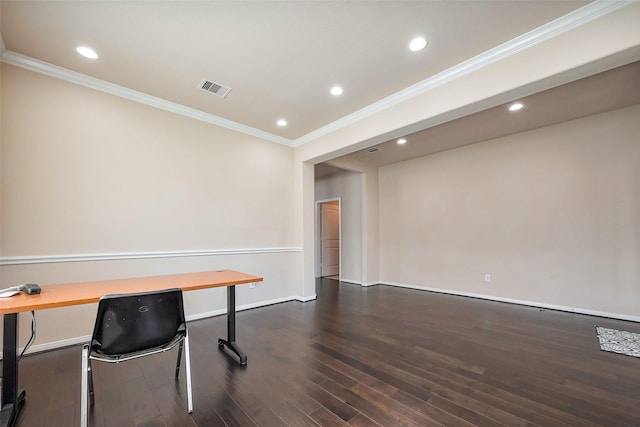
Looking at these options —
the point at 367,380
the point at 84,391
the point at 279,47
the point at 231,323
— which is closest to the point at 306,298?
the point at 231,323

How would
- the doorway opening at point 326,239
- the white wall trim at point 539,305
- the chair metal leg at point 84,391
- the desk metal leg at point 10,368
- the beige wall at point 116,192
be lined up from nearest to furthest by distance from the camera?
the chair metal leg at point 84,391 < the desk metal leg at point 10,368 < the beige wall at point 116,192 < the white wall trim at point 539,305 < the doorway opening at point 326,239

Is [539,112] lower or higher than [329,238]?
higher

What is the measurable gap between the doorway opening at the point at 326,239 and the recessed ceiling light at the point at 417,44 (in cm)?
492

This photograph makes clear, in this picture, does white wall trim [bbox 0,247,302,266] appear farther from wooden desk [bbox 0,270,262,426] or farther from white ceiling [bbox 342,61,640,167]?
white ceiling [bbox 342,61,640,167]

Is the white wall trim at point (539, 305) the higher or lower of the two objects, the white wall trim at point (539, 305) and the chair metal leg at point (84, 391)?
the lower

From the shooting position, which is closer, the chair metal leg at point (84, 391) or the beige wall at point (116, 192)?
the chair metal leg at point (84, 391)

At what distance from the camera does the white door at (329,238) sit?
7.45m

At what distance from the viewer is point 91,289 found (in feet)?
6.42

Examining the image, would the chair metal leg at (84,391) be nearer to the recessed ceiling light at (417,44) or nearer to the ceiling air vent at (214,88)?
the ceiling air vent at (214,88)

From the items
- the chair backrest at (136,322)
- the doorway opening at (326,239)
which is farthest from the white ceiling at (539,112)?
the chair backrest at (136,322)

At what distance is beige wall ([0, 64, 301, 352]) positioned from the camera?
8.50ft

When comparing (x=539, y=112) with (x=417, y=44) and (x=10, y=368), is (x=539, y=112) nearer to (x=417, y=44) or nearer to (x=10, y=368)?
(x=417, y=44)

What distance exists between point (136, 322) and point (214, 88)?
2.61 meters

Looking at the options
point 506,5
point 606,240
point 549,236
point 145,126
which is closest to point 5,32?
point 145,126
